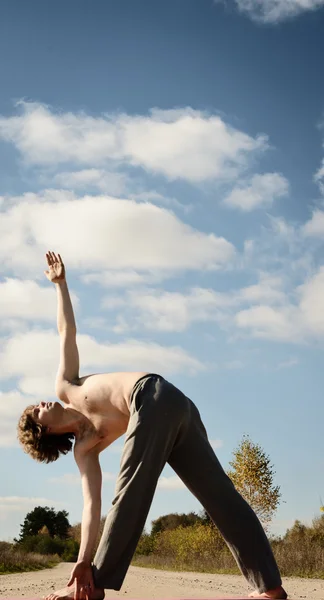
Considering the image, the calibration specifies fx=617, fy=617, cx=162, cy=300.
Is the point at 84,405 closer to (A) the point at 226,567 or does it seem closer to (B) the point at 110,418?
(B) the point at 110,418

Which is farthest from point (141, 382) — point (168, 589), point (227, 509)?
point (168, 589)

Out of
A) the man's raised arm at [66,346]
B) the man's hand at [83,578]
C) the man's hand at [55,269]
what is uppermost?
the man's hand at [55,269]

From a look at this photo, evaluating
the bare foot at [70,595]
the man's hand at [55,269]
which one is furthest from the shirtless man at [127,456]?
the man's hand at [55,269]

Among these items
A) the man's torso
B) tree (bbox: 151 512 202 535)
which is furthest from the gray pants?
tree (bbox: 151 512 202 535)

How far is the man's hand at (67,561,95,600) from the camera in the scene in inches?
151

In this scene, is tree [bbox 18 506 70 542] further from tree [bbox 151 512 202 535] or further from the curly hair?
the curly hair

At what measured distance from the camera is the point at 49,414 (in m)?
4.45

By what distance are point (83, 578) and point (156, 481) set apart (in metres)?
0.74

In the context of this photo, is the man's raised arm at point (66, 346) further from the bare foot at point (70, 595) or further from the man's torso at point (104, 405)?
the bare foot at point (70, 595)

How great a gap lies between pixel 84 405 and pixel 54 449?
1.47 feet

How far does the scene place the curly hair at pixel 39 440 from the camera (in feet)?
14.8

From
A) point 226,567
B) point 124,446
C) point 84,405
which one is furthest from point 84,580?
point 226,567

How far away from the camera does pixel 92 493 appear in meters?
4.29

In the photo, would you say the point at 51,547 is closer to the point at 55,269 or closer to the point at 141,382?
the point at 55,269
